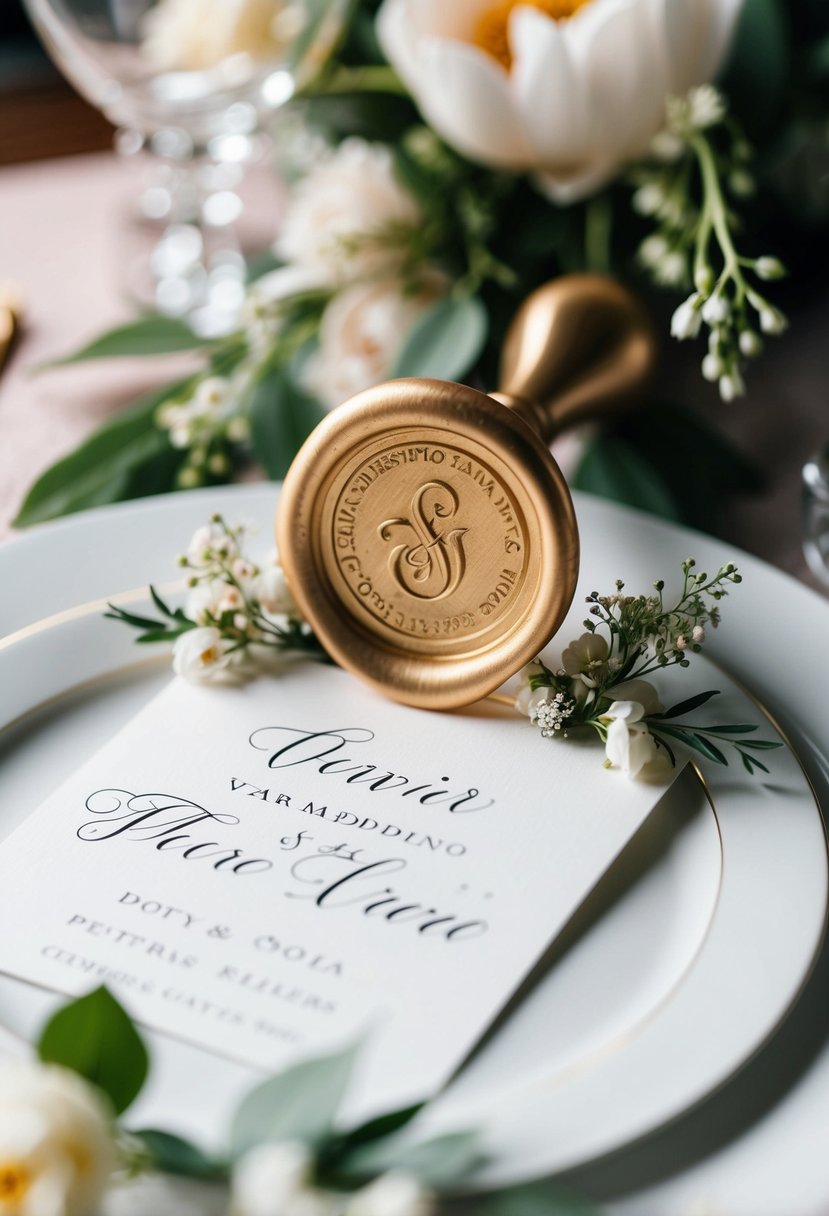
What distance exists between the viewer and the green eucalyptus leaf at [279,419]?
0.67m

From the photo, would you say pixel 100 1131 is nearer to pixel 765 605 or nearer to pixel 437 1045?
pixel 437 1045

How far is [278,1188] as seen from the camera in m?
0.28

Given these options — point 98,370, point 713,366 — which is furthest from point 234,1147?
point 98,370

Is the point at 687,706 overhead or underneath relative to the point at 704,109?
underneath

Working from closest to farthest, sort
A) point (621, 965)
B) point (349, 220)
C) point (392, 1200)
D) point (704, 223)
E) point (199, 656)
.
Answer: point (392, 1200), point (621, 965), point (199, 656), point (704, 223), point (349, 220)

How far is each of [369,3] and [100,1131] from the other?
762 mm

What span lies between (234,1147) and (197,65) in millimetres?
716

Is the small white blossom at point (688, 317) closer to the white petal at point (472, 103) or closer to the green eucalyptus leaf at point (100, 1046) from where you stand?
the white petal at point (472, 103)

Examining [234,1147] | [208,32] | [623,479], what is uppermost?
[208,32]

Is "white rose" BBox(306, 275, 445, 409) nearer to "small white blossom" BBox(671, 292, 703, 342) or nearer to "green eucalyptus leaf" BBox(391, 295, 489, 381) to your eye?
"green eucalyptus leaf" BBox(391, 295, 489, 381)

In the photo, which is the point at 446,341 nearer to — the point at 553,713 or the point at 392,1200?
the point at 553,713

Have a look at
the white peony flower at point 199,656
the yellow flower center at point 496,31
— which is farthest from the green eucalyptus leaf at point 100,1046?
the yellow flower center at point 496,31

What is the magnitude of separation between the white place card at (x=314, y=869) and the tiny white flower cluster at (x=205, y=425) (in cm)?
19

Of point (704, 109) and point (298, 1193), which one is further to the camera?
point (704, 109)
